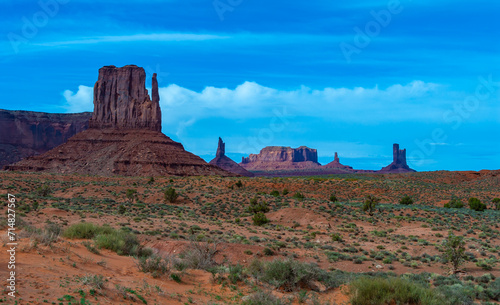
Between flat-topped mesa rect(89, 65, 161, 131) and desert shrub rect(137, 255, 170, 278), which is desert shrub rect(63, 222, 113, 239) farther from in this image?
flat-topped mesa rect(89, 65, 161, 131)

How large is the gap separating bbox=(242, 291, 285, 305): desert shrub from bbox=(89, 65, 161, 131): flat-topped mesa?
379ft

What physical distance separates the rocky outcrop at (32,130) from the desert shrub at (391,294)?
514 ft

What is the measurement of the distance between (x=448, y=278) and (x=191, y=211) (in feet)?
78.4

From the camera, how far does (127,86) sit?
431 ft

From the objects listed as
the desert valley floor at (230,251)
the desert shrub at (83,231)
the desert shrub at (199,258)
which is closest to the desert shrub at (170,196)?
the desert valley floor at (230,251)

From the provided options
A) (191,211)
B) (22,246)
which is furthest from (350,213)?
(22,246)

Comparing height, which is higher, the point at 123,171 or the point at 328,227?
the point at 123,171

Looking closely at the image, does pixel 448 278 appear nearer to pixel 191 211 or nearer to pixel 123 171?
pixel 191 211

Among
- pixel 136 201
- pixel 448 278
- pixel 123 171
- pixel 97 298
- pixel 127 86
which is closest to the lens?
pixel 97 298

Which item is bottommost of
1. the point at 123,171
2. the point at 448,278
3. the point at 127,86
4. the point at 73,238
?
the point at 448,278

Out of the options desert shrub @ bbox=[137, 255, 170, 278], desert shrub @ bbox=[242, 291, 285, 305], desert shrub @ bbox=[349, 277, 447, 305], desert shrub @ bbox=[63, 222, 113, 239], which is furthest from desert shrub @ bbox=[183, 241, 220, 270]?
desert shrub @ bbox=[349, 277, 447, 305]

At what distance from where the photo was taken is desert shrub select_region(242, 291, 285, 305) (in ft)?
35.1

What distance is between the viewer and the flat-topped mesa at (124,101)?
407ft

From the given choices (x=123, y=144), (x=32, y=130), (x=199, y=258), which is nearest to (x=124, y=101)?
(x=123, y=144)
